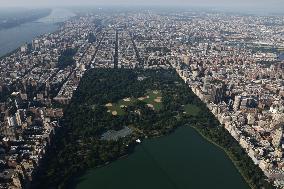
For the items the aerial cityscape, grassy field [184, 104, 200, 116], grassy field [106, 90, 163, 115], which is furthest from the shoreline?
grassy field [106, 90, 163, 115]

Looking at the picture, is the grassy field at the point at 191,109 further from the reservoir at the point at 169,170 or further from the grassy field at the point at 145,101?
the reservoir at the point at 169,170

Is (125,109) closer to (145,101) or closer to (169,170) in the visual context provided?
(145,101)

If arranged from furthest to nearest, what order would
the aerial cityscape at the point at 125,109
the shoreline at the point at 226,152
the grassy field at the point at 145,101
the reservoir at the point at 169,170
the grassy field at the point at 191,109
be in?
the grassy field at the point at 145,101 < the grassy field at the point at 191,109 < the aerial cityscape at the point at 125,109 < the shoreline at the point at 226,152 < the reservoir at the point at 169,170

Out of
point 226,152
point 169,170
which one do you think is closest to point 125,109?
point 169,170

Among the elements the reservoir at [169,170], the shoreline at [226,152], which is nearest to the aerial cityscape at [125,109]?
the shoreline at [226,152]

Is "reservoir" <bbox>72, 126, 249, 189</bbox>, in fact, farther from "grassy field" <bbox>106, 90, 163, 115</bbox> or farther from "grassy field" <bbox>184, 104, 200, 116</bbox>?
"grassy field" <bbox>106, 90, 163, 115</bbox>

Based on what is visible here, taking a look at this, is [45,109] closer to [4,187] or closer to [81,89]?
[81,89]
